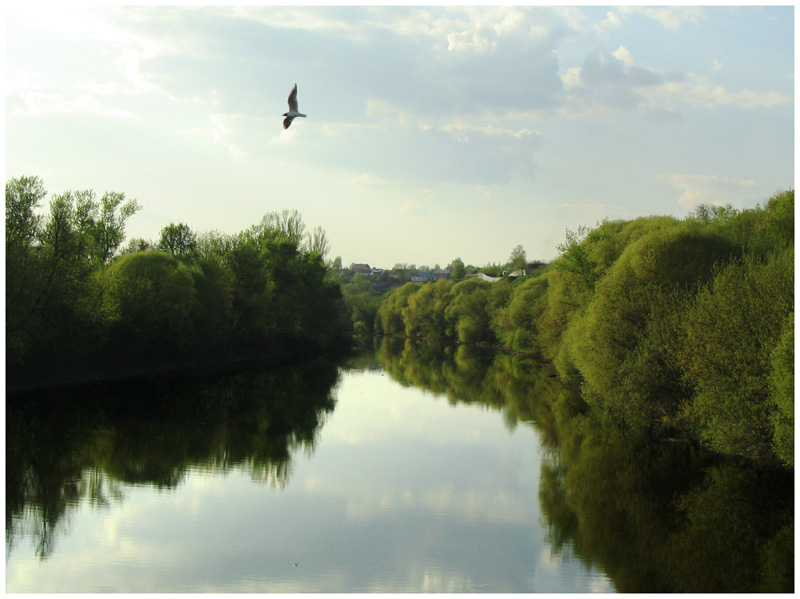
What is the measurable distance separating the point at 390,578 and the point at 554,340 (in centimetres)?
3554

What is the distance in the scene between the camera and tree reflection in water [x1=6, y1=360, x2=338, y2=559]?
65.7 feet

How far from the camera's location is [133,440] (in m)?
27.7

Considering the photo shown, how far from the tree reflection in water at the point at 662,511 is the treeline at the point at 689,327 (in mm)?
1200

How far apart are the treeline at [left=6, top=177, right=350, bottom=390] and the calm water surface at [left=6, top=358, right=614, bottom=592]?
6720 mm

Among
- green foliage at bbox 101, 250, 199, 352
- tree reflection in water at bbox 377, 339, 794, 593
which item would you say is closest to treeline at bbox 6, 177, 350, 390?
green foliage at bbox 101, 250, 199, 352

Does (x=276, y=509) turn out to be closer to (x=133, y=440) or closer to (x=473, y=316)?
(x=133, y=440)

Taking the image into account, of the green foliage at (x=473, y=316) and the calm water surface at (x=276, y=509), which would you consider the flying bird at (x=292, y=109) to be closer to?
the calm water surface at (x=276, y=509)

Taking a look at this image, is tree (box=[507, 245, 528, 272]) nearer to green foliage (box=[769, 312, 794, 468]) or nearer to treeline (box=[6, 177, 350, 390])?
treeline (box=[6, 177, 350, 390])

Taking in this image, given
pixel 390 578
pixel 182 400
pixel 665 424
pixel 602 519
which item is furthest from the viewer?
pixel 182 400

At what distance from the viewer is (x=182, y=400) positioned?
127ft

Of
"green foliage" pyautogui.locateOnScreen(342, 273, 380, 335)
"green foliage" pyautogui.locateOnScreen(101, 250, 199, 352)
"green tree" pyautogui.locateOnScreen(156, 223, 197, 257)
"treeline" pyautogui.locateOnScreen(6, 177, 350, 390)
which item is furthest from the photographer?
"green foliage" pyautogui.locateOnScreen(342, 273, 380, 335)

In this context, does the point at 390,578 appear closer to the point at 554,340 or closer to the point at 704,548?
the point at 704,548

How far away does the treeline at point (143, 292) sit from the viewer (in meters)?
37.3

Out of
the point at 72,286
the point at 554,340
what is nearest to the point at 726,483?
the point at 554,340
